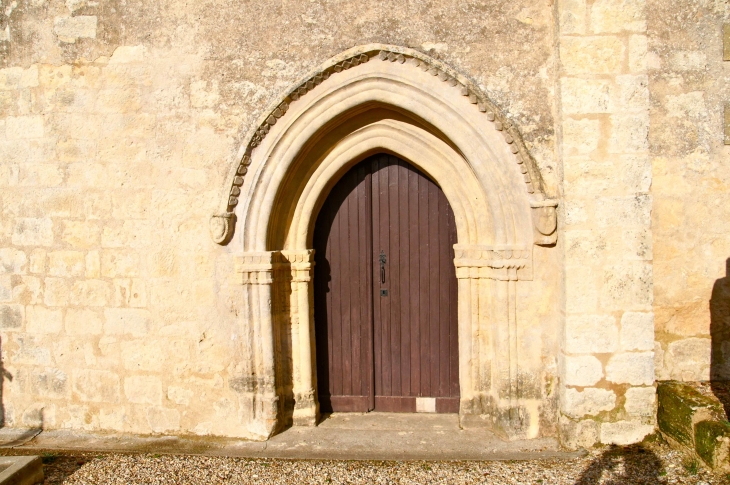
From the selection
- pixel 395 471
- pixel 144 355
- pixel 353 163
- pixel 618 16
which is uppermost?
pixel 618 16

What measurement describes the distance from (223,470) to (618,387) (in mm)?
2747

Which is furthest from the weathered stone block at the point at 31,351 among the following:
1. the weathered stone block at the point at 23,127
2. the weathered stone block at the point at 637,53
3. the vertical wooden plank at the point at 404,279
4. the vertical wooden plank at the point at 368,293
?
the weathered stone block at the point at 637,53

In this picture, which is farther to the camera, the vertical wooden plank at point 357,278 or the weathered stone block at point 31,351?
the vertical wooden plank at point 357,278

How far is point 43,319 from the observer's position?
438cm

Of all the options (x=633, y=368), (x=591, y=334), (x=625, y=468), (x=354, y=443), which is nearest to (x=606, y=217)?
(x=591, y=334)

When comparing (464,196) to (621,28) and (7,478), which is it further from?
(7,478)

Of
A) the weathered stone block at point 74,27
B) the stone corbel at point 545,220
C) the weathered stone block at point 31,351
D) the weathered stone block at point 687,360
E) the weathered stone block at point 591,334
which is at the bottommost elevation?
the weathered stone block at point 687,360

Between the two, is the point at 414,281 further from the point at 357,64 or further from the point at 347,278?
the point at 357,64

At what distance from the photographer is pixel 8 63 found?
4301 mm

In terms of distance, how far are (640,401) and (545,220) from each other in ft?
4.55

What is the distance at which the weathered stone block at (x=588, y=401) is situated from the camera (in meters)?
3.70

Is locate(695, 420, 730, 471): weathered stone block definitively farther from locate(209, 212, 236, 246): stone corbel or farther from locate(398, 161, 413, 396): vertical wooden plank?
locate(209, 212, 236, 246): stone corbel

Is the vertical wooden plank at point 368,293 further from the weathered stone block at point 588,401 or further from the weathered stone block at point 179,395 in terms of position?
the weathered stone block at point 588,401

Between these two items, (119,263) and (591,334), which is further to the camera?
(119,263)
